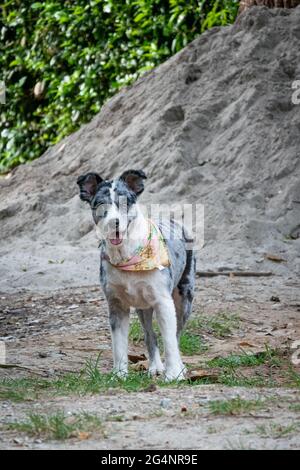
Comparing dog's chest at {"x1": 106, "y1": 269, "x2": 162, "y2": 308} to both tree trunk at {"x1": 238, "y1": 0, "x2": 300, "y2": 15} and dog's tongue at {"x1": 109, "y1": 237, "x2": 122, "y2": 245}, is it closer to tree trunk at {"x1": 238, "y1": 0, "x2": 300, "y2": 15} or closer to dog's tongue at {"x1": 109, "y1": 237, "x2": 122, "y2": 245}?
dog's tongue at {"x1": 109, "y1": 237, "x2": 122, "y2": 245}

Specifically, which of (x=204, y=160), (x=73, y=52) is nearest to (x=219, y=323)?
(x=204, y=160)

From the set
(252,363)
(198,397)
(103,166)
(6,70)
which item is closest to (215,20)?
(103,166)

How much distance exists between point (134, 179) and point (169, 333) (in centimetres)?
125

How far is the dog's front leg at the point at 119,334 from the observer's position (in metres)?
7.86

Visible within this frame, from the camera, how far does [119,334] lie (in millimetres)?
7934

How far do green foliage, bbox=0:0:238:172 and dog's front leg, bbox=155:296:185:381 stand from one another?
10.6 metres

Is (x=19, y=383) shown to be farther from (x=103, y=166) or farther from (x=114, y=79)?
(x=114, y=79)

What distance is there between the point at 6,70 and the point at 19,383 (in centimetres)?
1535

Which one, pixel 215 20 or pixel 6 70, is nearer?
pixel 215 20

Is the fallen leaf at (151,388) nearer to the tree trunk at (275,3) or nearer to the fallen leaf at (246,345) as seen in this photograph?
the fallen leaf at (246,345)

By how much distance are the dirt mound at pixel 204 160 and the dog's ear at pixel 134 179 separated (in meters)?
4.43

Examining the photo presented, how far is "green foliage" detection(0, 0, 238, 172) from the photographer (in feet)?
59.2

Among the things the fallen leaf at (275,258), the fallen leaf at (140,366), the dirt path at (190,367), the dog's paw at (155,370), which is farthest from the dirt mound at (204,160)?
the dog's paw at (155,370)

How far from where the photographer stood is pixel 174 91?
606 inches
